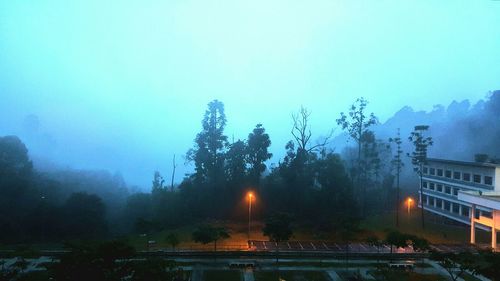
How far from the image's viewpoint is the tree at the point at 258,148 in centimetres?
4734

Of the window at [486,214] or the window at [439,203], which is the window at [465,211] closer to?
the window at [439,203]

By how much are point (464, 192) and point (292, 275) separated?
19674 millimetres

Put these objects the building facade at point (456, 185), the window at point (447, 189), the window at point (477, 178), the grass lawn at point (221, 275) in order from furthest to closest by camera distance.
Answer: the window at point (447, 189) → the window at point (477, 178) → the building facade at point (456, 185) → the grass lawn at point (221, 275)

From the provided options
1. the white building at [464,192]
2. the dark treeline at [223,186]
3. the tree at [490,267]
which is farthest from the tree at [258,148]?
the tree at [490,267]

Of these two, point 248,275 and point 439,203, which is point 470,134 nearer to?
point 439,203

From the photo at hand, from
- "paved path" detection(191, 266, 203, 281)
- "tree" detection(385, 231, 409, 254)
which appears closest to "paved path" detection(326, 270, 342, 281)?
"tree" detection(385, 231, 409, 254)

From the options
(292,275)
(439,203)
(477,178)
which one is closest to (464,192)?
(477,178)

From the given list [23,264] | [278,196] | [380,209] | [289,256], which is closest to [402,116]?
[380,209]

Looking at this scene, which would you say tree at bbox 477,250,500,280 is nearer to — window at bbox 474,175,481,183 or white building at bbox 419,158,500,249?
white building at bbox 419,158,500,249

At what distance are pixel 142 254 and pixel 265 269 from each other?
27.8 ft

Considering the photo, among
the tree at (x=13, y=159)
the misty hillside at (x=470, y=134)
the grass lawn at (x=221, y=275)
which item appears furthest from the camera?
the misty hillside at (x=470, y=134)

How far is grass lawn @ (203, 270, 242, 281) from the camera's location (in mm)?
25828

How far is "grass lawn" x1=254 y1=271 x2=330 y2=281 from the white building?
1549 cm

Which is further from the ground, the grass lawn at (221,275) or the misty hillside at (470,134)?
the misty hillside at (470,134)
